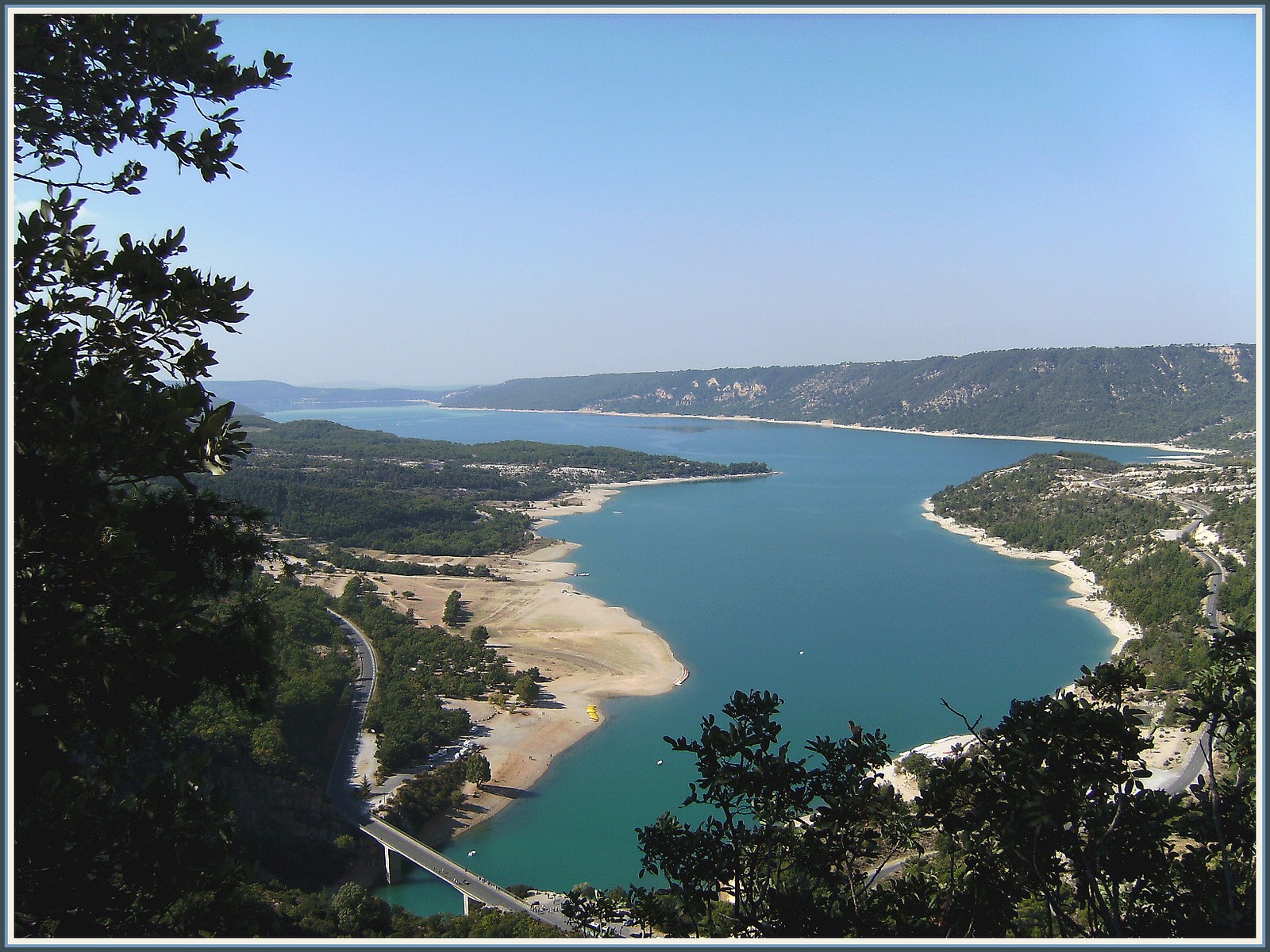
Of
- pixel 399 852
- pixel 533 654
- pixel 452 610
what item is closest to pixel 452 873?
pixel 399 852

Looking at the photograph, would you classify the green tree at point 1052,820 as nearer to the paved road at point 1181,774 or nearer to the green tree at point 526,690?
the paved road at point 1181,774

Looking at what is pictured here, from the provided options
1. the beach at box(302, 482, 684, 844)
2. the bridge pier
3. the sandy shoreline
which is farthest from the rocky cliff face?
the sandy shoreline

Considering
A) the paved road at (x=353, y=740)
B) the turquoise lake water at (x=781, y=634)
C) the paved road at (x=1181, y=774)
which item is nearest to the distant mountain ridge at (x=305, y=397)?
the turquoise lake water at (x=781, y=634)

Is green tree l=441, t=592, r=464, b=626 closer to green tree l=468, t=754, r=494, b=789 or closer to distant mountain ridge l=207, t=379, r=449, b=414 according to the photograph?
green tree l=468, t=754, r=494, b=789

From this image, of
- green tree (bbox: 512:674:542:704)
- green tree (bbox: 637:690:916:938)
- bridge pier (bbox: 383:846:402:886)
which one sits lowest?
bridge pier (bbox: 383:846:402:886)

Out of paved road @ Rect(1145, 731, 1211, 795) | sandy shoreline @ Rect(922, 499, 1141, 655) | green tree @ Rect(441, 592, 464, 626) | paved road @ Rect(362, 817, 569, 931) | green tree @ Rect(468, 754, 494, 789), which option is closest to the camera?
paved road @ Rect(362, 817, 569, 931)

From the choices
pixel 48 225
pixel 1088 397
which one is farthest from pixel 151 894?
pixel 1088 397

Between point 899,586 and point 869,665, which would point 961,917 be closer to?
point 869,665
